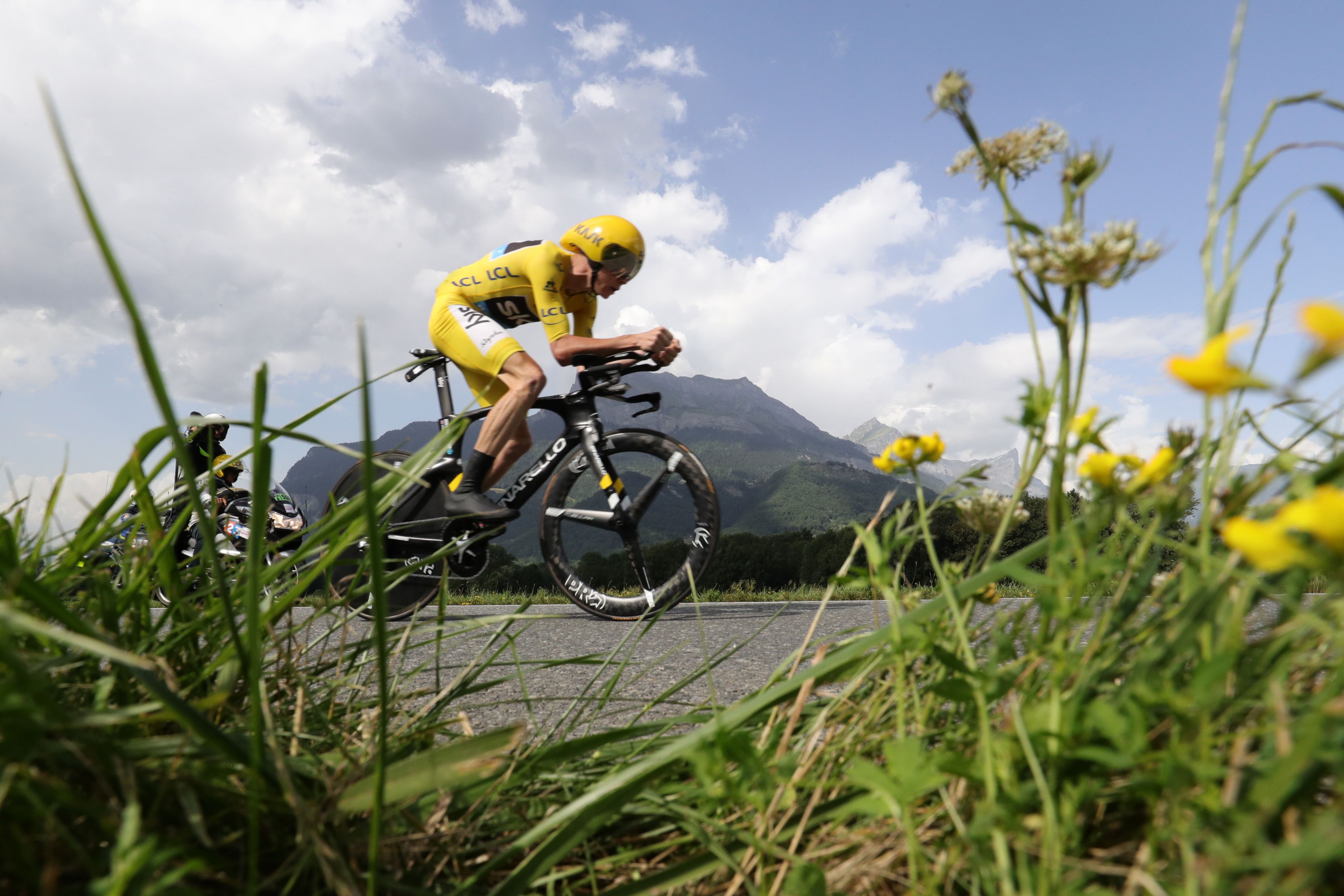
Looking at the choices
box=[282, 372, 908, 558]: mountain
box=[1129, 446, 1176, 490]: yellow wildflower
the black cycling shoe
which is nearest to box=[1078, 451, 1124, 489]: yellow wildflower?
box=[1129, 446, 1176, 490]: yellow wildflower

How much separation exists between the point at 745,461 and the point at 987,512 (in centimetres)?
14013

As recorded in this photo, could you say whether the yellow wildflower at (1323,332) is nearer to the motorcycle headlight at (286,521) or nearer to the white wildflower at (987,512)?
the white wildflower at (987,512)

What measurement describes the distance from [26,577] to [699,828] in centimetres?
54

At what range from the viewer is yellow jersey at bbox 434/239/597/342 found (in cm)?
378

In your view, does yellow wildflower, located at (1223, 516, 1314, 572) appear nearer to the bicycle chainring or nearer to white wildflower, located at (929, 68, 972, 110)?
white wildflower, located at (929, 68, 972, 110)

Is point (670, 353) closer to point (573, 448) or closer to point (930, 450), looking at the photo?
point (573, 448)

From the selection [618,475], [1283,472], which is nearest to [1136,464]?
[1283,472]

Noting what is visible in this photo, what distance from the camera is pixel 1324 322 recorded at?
0.33 m

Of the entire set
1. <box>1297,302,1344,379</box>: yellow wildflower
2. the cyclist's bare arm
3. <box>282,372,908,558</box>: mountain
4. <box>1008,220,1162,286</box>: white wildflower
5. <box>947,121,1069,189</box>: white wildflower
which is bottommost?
<box>1297,302,1344,379</box>: yellow wildflower

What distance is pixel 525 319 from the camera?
13.8 feet

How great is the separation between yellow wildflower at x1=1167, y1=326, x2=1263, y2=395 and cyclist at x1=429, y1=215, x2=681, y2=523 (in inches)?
133

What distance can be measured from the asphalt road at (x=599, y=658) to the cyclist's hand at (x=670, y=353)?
1.41 m

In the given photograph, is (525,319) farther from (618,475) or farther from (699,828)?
(699,828)

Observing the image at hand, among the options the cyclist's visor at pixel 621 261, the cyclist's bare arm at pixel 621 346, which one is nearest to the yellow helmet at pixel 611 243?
the cyclist's visor at pixel 621 261
